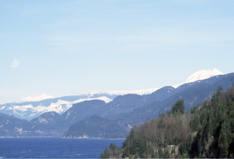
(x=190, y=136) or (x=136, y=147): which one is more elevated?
(x=190, y=136)

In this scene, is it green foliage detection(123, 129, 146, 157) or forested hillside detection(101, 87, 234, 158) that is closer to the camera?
forested hillside detection(101, 87, 234, 158)

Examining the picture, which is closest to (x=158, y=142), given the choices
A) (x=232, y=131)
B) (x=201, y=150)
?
(x=201, y=150)

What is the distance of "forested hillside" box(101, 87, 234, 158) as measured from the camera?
9770 centimetres

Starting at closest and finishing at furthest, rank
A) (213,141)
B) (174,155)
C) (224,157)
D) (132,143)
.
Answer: (224,157) → (213,141) → (174,155) → (132,143)

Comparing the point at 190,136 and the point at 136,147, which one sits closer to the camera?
the point at 190,136

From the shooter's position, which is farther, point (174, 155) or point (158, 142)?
point (158, 142)

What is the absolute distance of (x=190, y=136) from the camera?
120 m

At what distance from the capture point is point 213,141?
102 meters

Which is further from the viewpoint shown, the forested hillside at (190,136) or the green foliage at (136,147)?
the green foliage at (136,147)

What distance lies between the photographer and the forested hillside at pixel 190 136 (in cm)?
9770

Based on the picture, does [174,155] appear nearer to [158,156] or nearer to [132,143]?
[158,156]

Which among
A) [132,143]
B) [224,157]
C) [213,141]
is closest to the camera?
[224,157]

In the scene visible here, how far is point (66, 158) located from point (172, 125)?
64724mm

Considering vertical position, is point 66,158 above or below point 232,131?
below
